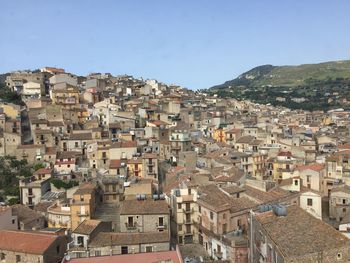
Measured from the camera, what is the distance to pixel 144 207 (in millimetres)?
37625

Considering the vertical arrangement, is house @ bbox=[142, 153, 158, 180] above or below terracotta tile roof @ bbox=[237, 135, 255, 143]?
below

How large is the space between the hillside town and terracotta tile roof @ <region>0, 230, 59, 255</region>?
0.09m

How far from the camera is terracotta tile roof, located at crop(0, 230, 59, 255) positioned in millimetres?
30547

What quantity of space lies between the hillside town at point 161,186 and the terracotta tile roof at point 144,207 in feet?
0.51

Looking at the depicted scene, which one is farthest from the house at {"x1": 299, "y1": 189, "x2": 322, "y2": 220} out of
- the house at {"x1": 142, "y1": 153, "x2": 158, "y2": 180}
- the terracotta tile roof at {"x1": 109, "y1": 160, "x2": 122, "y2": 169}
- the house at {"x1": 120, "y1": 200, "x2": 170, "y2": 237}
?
the terracotta tile roof at {"x1": 109, "y1": 160, "x2": 122, "y2": 169}

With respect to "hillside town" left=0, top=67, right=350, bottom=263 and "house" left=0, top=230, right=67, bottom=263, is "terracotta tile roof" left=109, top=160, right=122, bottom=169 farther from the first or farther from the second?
"house" left=0, top=230, right=67, bottom=263

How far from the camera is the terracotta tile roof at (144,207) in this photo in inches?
1448

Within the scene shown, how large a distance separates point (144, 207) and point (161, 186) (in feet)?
39.1

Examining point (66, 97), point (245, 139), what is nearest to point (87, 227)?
point (245, 139)

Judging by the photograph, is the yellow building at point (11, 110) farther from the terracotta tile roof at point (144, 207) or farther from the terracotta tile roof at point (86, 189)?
the terracotta tile roof at point (144, 207)

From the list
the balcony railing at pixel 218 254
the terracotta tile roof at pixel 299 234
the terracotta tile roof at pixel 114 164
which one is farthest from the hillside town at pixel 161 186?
the terracotta tile roof at pixel 114 164

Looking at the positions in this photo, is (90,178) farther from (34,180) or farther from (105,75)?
(105,75)

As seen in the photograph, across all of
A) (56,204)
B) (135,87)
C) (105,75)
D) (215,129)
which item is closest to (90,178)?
(56,204)

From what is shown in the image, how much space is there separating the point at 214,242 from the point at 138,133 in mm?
33368
